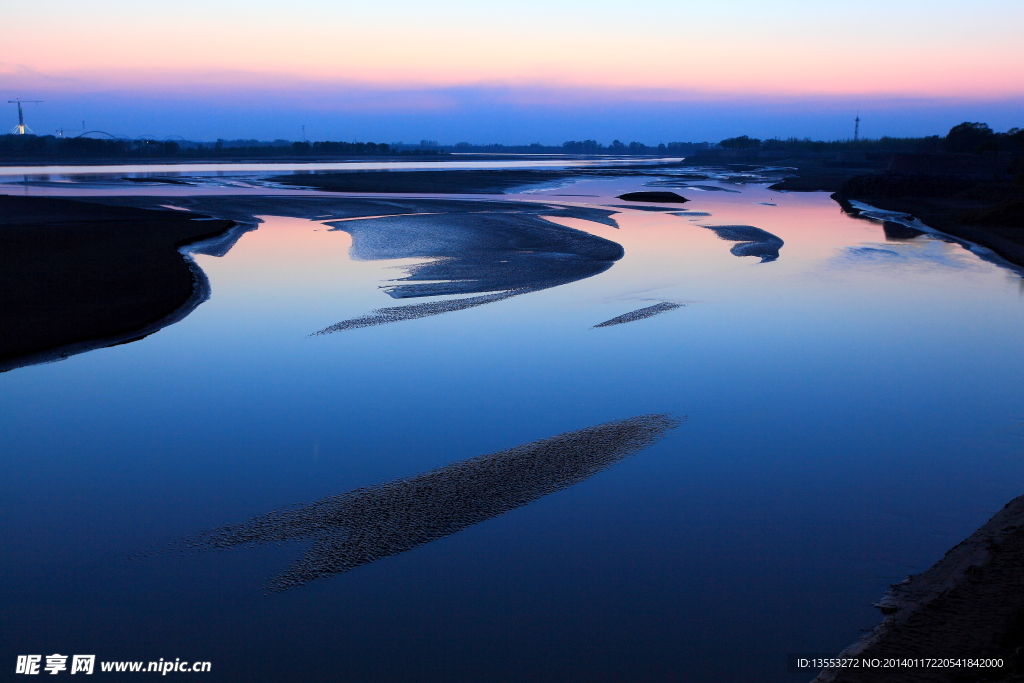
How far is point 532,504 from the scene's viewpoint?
6.25 metres

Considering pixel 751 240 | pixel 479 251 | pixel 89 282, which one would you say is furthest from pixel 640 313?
pixel 751 240

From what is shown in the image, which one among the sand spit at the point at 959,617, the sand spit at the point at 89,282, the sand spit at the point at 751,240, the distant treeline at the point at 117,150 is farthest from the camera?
the distant treeline at the point at 117,150

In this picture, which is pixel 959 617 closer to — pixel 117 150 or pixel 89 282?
pixel 89 282

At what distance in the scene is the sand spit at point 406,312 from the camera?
1189 centimetres

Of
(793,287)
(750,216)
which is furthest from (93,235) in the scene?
(750,216)

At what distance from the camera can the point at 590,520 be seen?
6.05m

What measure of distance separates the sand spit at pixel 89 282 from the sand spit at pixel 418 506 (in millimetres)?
5647

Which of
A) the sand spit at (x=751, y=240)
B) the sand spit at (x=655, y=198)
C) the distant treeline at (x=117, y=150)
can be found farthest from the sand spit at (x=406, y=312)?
the distant treeline at (x=117, y=150)

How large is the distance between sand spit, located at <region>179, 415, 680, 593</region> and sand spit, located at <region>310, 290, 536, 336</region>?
5269 mm

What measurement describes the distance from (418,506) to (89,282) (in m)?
10.3

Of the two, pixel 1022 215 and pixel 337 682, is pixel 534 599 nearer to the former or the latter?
pixel 337 682

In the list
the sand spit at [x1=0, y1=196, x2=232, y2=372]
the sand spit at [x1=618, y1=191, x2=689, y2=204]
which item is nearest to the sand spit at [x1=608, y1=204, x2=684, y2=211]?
the sand spit at [x1=618, y1=191, x2=689, y2=204]

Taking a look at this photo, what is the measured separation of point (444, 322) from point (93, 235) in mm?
12223

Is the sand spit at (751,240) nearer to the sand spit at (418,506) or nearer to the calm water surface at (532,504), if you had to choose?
the calm water surface at (532,504)
